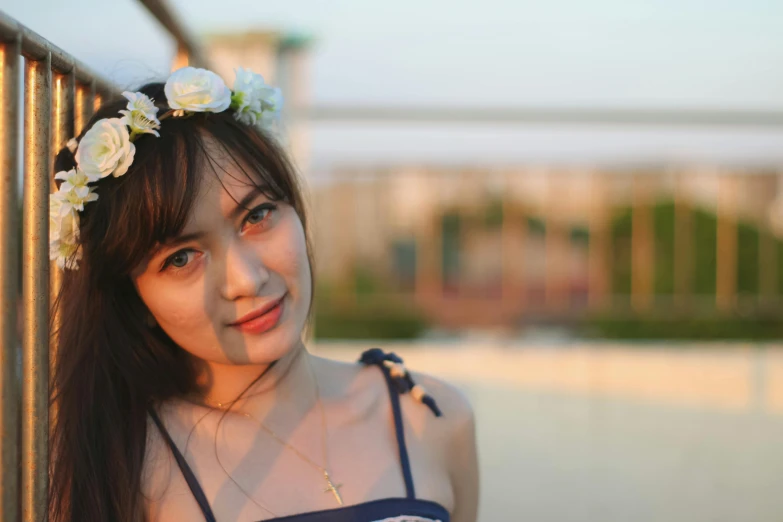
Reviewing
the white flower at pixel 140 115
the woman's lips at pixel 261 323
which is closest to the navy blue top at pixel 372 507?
the woman's lips at pixel 261 323

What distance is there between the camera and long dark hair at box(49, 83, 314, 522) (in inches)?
47.3

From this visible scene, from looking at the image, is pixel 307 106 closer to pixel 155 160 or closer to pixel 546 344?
pixel 546 344

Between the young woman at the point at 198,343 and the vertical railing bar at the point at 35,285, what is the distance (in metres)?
0.25

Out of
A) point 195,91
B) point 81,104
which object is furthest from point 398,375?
point 81,104

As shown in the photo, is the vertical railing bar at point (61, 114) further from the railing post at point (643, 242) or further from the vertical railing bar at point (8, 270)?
the railing post at point (643, 242)

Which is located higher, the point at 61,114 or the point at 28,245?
the point at 61,114

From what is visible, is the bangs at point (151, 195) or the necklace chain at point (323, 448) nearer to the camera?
the bangs at point (151, 195)

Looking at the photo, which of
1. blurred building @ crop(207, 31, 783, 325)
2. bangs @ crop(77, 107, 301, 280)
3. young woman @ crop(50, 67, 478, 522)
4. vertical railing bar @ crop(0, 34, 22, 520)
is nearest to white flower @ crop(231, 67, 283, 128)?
young woman @ crop(50, 67, 478, 522)

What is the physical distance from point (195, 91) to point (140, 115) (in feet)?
0.32

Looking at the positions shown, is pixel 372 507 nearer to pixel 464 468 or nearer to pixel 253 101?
pixel 464 468

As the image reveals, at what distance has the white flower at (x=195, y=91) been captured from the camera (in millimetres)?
1293

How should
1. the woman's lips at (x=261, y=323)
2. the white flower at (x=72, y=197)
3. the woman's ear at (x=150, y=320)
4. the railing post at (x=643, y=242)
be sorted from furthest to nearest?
the railing post at (x=643, y=242), the woman's ear at (x=150, y=320), the woman's lips at (x=261, y=323), the white flower at (x=72, y=197)

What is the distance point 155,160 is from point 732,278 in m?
5.05

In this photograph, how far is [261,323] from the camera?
4.15 ft
